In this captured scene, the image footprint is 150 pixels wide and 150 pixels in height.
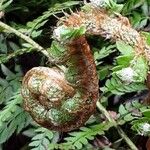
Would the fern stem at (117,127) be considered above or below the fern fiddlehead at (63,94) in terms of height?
below

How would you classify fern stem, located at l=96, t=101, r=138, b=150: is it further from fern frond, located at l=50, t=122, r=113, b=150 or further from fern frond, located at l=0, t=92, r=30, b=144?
fern frond, located at l=0, t=92, r=30, b=144

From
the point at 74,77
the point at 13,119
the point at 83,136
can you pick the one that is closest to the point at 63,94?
the point at 74,77

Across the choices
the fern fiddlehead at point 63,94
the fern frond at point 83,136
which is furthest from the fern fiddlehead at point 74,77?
the fern frond at point 83,136

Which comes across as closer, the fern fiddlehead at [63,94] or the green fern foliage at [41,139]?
the fern fiddlehead at [63,94]

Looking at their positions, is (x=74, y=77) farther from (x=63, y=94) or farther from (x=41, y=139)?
(x=41, y=139)

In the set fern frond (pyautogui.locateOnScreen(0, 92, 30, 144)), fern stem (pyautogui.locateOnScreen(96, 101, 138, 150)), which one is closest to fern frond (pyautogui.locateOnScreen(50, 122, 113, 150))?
fern stem (pyautogui.locateOnScreen(96, 101, 138, 150))

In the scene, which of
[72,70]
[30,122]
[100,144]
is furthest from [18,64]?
[72,70]

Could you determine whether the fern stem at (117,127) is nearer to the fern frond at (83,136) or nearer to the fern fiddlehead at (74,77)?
the fern frond at (83,136)

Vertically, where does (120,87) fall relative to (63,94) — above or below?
below

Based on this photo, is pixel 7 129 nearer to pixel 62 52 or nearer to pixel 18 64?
pixel 18 64
